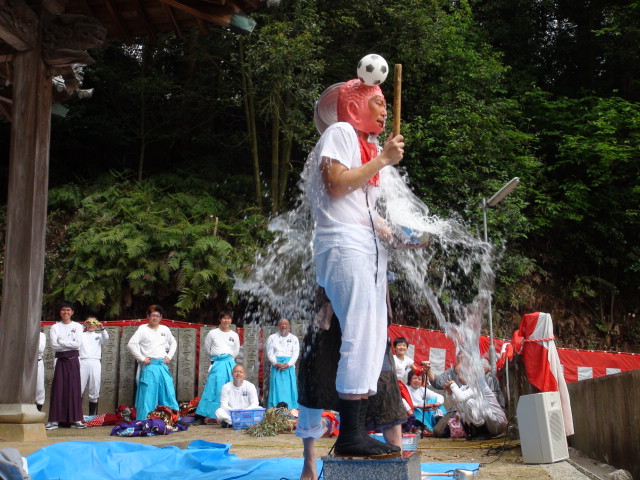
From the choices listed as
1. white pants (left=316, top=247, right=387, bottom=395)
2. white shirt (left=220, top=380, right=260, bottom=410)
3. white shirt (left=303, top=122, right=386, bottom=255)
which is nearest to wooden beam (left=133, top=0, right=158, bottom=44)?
white shirt (left=303, top=122, right=386, bottom=255)

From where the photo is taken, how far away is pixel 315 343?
4.07 m

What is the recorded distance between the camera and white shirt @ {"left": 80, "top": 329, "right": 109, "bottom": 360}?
40.8ft

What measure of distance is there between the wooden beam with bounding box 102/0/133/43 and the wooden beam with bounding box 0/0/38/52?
28.3 inches

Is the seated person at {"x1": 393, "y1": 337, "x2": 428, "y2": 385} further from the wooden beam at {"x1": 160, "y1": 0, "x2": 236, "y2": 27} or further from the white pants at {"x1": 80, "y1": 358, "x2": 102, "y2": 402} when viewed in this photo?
the wooden beam at {"x1": 160, "y1": 0, "x2": 236, "y2": 27}

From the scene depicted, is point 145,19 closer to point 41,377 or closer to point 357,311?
point 357,311

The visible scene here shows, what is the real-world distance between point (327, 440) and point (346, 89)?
5.70 meters

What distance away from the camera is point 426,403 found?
10.3 meters

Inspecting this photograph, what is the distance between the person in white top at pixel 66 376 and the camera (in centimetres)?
1106

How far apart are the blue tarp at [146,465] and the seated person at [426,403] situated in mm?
4356

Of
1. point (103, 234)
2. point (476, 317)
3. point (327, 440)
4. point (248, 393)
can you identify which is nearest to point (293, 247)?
point (476, 317)

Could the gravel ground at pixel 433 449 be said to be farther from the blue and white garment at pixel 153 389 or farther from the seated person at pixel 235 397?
the blue and white garment at pixel 153 389

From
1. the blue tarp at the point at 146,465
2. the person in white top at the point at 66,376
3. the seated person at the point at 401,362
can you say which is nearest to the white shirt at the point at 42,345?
the person in white top at the point at 66,376

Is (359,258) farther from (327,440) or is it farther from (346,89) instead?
(327,440)

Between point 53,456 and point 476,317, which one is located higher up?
point 476,317
